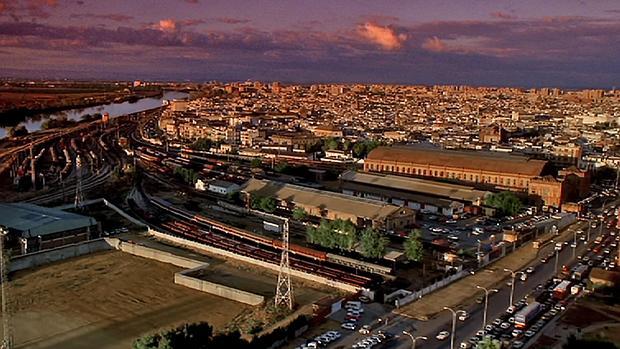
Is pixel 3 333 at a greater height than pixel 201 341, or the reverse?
pixel 201 341

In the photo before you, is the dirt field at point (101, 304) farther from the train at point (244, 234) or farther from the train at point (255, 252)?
the train at point (244, 234)

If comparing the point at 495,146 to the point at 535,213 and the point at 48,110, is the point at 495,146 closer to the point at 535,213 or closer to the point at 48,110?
the point at 535,213

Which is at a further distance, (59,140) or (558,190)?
(59,140)

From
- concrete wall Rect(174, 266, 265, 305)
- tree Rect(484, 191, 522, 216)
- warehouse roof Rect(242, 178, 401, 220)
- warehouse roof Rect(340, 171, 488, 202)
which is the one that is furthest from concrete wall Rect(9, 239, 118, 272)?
tree Rect(484, 191, 522, 216)

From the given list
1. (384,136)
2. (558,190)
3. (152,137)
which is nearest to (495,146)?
(384,136)

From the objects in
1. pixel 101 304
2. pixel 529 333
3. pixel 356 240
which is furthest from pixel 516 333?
pixel 101 304

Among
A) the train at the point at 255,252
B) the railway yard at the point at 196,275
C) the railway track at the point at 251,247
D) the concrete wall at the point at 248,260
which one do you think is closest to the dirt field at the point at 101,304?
the railway yard at the point at 196,275

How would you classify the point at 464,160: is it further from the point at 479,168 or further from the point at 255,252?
the point at 255,252
